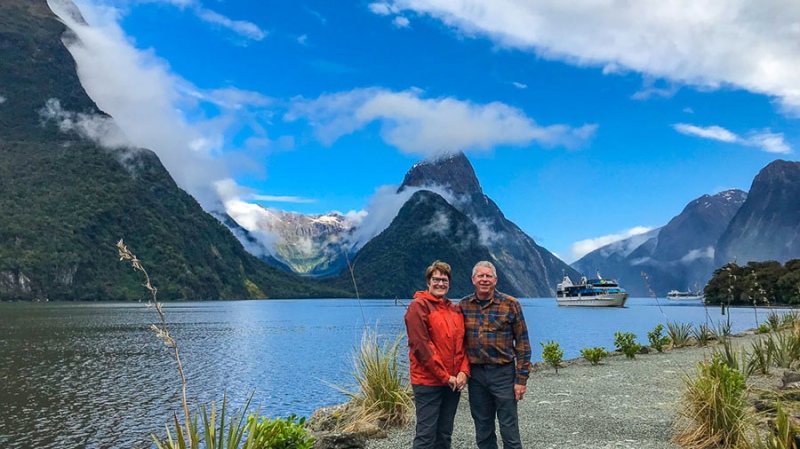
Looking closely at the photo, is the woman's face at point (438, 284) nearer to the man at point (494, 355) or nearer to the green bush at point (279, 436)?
the man at point (494, 355)

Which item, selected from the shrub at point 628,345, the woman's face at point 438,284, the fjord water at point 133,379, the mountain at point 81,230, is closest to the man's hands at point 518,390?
the woman's face at point 438,284

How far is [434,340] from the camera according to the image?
528 centimetres

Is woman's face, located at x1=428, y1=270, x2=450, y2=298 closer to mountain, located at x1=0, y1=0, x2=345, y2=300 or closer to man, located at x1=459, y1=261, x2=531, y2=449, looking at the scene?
man, located at x1=459, y1=261, x2=531, y2=449

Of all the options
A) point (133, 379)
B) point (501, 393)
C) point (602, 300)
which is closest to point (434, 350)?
point (501, 393)

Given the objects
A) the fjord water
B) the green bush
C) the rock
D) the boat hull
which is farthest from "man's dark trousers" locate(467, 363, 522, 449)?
the boat hull

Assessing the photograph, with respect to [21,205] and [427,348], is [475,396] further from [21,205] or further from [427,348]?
[21,205]

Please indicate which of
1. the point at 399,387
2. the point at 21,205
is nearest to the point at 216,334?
the point at 399,387

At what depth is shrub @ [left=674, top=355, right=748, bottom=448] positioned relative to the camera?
6.48 m

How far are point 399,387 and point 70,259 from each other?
152021 millimetres

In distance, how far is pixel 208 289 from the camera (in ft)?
600

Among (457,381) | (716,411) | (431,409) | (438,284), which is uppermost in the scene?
(438,284)

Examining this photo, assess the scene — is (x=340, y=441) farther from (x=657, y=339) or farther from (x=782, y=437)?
(x=657, y=339)

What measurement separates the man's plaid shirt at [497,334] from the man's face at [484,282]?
0.30ft

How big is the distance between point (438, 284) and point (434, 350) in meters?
0.65
